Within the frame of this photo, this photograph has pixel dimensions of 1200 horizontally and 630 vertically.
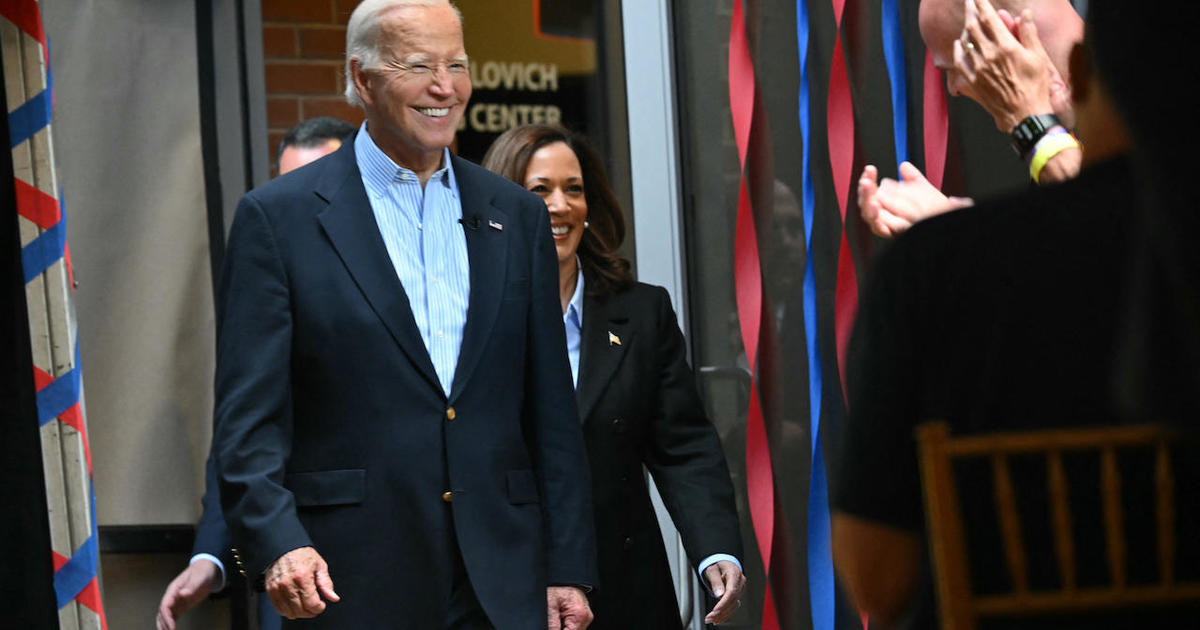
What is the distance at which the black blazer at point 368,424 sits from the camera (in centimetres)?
277

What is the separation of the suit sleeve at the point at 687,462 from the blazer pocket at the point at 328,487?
1010 millimetres

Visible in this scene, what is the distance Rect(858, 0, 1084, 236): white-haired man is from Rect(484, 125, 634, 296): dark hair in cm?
A: 127

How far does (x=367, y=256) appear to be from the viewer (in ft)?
9.43

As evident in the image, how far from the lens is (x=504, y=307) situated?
2934 mm

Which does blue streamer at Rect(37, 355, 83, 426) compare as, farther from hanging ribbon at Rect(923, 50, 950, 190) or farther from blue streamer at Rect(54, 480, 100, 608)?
hanging ribbon at Rect(923, 50, 950, 190)

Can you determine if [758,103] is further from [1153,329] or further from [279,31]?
[1153,329]

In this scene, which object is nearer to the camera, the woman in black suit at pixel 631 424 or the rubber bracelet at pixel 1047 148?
the rubber bracelet at pixel 1047 148

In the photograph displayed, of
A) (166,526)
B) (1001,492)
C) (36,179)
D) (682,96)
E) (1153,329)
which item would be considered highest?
(682,96)

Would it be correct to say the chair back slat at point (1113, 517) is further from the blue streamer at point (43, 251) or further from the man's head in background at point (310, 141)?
the man's head in background at point (310, 141)

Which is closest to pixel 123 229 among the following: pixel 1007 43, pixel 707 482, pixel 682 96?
pixel 682 96

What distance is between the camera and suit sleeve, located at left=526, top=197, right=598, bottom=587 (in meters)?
2.95

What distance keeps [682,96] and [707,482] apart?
1.69 m

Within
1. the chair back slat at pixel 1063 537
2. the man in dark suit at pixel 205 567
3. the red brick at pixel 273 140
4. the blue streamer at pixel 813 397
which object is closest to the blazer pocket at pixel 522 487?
the man in dark suit at pixel 205 567

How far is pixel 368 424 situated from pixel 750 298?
6.12ft
